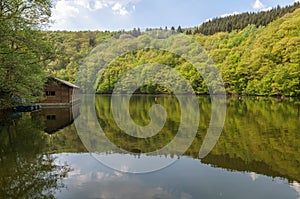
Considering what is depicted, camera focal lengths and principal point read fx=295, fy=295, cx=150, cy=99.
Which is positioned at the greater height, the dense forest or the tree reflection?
the dense forest

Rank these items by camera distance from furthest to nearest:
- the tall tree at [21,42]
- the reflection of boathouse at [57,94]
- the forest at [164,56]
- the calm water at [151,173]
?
the reflection of boathouse at [57,94] → the forest at [164,56] → the tall tree at [21,42] → the calm water at [151,173]

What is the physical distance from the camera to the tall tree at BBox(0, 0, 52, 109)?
1594 centimetres

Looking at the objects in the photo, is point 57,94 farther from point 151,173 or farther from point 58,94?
point 151,173

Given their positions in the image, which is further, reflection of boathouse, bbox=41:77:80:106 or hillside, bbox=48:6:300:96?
hillside, bbox=48:6:300:96

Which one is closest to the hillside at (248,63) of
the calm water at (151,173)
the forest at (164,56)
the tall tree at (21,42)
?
the forest at (164,56)

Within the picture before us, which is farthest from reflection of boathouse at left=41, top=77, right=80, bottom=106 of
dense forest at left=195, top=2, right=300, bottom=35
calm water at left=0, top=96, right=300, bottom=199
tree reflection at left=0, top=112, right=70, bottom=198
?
dense forest at left=195, top=2, right=300, bottom=35

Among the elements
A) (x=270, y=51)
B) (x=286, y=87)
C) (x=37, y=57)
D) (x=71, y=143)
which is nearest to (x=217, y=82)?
(x=270, y=51)

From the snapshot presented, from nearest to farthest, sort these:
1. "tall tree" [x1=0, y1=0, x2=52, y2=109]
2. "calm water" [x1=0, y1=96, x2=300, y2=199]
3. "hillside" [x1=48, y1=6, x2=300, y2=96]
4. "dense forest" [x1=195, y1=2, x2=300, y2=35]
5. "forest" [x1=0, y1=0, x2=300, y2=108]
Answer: "calm water" [x1=0, y1=96, x2=300, y2=199] → "tall tree" [x1=0, y1=0, x2=52, y2=109] → "forest" [x1=0, y1=0, x2=300, y2=108] → "hillside" [x1=48, y1=6, x2=300, y2=96] → "dense forest" [x1=195, y1=2, x2=300, y2=35]

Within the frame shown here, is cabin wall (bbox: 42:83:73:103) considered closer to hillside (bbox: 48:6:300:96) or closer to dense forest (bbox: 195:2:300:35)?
hillside (bbox: 48:6:300:96)

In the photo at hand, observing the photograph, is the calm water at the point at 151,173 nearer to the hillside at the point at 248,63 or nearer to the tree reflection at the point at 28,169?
the tree reflection at the point at 28,169

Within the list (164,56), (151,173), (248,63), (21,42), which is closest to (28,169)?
(151,173)

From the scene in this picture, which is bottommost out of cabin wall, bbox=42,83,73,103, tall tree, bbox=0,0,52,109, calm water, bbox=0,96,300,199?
calm water, bbox=0,96,300,199

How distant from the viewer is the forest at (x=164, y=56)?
17.3m


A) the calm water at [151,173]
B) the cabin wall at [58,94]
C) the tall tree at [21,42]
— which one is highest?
the tall tree at [21,42]
